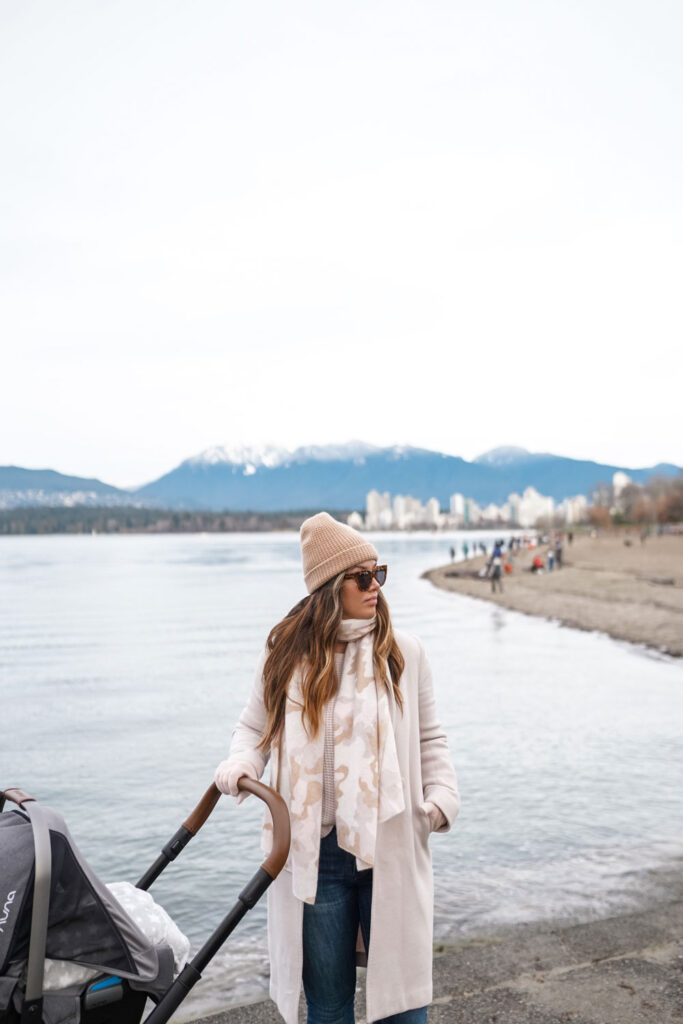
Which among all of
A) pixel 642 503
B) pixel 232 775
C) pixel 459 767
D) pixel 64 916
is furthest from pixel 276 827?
pixel 642 503

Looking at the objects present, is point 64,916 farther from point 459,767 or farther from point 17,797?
point 459,767

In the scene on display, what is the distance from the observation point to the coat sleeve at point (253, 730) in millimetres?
2783

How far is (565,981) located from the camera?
3.96 metres

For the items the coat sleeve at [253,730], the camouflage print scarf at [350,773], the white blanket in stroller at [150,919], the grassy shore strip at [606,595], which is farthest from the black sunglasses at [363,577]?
the grassy shore strip at [606,595]

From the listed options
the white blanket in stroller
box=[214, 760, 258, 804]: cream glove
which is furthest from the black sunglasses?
the white blanket in stroller

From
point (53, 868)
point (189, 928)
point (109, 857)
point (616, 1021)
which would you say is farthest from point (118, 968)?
point (109, 857)

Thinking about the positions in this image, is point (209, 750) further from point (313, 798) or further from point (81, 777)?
point (313, 798)

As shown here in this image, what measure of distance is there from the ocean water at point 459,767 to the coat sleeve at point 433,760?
245 cm

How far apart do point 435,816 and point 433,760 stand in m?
0.19

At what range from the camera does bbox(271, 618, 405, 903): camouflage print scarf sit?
260 cm

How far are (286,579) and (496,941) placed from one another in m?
47.1

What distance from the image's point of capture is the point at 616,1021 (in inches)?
140

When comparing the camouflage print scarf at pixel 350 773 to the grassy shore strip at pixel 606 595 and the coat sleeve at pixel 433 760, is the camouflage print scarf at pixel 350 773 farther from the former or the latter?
the grassy shore strip at pixel 606 595

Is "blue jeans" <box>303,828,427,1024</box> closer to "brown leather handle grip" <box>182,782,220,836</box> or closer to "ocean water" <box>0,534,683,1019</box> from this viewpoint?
"brown leather handle grip" <box>182,782,220,836</box>
